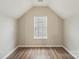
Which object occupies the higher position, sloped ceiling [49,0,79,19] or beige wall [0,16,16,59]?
sloped ceiling [49,0,79,19]

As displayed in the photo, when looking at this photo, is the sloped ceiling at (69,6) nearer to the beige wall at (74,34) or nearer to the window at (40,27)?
the beige wall at (74,34)

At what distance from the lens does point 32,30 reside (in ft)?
26.4

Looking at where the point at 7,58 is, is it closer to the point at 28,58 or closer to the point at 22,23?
the point at 28,58

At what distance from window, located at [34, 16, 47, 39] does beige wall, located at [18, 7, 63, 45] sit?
0.26m

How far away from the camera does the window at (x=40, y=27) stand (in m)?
8.23

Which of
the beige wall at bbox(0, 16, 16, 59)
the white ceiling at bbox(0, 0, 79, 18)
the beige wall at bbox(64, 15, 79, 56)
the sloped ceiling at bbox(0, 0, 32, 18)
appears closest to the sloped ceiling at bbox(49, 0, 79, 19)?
the white ceiling at bbox(0, 0, 79, 18)

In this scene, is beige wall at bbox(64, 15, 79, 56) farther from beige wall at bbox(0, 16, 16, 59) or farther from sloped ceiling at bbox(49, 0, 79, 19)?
beige wall at bbox(0, 16, 16, 59)

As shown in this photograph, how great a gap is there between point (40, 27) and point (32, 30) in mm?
578

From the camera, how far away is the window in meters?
8.23

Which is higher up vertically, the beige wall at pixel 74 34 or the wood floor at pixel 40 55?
the beige wall at pixel 74 34

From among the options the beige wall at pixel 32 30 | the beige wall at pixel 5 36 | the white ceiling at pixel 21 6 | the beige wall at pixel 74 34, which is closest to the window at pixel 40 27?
the beige wall at pixel 32 30

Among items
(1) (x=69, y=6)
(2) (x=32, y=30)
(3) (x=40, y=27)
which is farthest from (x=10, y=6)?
(3) (x=40, y=27)

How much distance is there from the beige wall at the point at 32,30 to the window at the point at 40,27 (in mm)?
264

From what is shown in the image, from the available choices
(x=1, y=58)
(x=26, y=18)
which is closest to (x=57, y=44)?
(x=26, y=18)
